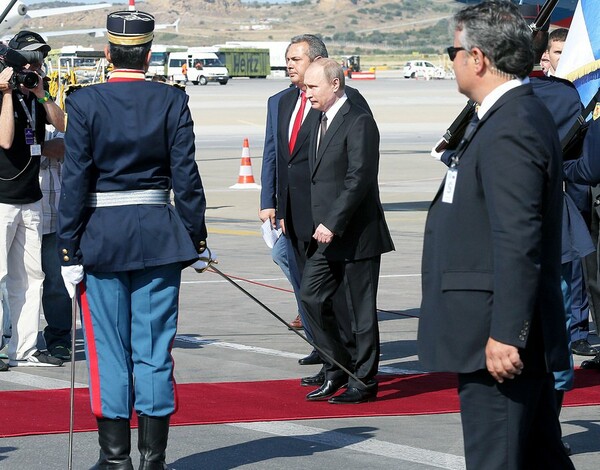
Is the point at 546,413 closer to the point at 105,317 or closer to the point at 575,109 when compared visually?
the point at 105,317

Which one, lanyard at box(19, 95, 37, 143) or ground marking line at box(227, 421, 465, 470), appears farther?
lanyard at box(19, 95, 37, 143)

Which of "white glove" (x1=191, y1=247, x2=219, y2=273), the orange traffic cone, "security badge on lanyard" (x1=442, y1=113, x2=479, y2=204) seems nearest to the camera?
"security badge on lanyard" (x1=442, y1=113, x2=479, y2=204)

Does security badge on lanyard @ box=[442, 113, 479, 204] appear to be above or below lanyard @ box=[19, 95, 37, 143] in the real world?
above

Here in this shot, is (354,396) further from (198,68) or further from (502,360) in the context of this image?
(198,68)

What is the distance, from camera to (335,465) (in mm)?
5965

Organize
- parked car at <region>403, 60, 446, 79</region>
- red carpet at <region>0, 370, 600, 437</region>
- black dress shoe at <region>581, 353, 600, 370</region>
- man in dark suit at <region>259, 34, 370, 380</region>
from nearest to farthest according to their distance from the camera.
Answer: red carpet at <region>0, 370, 600, 437</region> → man in dark suit at <region>259, 34, 370, 380</region> → black dress shoe at <region>581, 353, 600, 370</region> → parked car at <region>403, 60, 446, 79</region>

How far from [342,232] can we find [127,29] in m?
2.17

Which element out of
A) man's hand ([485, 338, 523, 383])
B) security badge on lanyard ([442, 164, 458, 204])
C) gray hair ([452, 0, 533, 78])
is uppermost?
gray hair ([452, 0, 533, 78])

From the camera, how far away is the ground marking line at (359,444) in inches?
237

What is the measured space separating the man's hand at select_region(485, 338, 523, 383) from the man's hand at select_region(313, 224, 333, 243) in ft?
10.8

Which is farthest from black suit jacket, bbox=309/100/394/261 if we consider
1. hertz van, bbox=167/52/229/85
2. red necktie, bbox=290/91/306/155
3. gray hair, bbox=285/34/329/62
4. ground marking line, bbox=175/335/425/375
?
hertz van, bbox=167/52/229/85

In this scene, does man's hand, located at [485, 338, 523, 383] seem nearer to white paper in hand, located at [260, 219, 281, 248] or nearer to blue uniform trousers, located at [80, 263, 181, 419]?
blue uniform trousers, located at [80, 263, 181, 419]

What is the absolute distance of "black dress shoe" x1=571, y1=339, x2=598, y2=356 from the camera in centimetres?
859

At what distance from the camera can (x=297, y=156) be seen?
796cm
